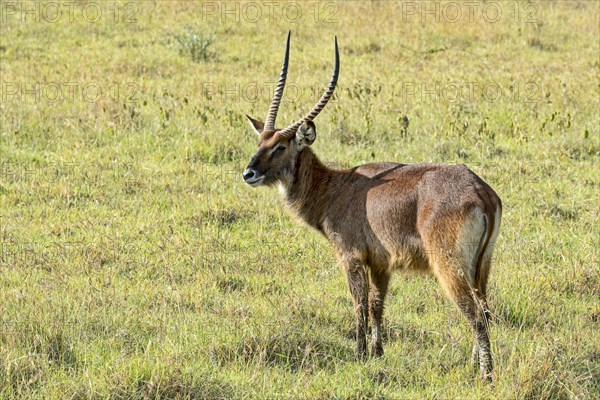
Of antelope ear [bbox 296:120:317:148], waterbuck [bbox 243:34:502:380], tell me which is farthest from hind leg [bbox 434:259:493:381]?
antelope ear [bbox 296:120:317:148]

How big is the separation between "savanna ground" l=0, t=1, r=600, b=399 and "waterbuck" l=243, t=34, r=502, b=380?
0.29 meters

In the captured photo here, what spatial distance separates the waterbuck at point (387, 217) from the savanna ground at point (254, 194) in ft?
0.94

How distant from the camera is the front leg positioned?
5371 millimetres

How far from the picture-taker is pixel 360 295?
540 centimetres

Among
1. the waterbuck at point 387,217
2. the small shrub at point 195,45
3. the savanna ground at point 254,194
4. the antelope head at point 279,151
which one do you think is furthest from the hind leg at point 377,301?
the small shrub at point 195,45

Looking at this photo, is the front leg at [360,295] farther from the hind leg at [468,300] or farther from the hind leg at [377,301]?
the hind leg at [468,300]

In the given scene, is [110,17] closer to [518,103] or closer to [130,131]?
[130,131]

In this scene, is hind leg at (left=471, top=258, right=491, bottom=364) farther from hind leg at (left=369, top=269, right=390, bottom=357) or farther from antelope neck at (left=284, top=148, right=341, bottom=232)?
antelope neck at (left=284, top=148, right=341, bottom=232)

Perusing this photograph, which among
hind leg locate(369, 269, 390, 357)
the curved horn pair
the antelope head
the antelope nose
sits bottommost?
hind leg locate(369, 269, 390, 357)

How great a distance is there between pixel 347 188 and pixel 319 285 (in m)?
0.88

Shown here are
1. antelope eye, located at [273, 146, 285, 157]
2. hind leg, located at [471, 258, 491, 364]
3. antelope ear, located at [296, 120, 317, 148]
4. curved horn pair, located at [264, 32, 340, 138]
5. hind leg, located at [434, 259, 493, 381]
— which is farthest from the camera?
antelope eye, located at [273, 146, 285, 157]

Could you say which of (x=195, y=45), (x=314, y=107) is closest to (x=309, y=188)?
(x=314, y=107)

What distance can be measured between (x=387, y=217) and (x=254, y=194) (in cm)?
302

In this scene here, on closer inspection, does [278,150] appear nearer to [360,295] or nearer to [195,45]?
[360,295]
